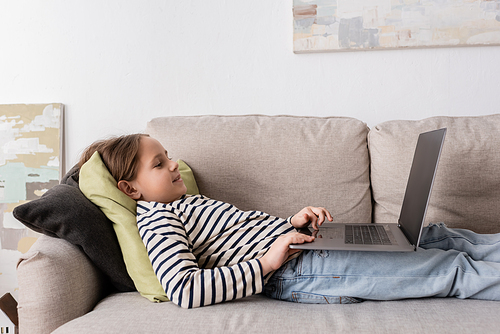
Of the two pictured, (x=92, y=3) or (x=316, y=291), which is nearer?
(x=316, y=291)

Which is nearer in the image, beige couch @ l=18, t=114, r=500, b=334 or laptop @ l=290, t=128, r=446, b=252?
laptop @ l=290, t=128, r=446, b=252

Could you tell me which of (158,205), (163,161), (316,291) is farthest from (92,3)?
(316,291)

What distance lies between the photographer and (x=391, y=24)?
1.63 m

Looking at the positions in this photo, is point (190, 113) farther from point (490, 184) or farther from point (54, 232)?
point (490, 184)

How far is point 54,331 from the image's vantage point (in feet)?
2.88

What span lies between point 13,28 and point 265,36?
1.16 metres

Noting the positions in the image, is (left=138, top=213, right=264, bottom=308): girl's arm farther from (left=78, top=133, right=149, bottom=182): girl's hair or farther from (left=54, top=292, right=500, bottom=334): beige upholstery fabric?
(left=78, top=133, right=149, bottom=182): girl's hair

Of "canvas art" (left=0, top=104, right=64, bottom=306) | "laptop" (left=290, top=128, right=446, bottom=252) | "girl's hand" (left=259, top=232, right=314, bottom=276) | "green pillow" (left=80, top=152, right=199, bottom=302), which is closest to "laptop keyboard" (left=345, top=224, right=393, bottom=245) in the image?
"laptop" (left=290, top=128, right=446, bottom=252)

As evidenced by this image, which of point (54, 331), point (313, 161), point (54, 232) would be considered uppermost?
point (313, 161)

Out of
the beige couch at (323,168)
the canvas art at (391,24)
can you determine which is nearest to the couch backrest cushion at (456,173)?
the beige couch at (323,168)

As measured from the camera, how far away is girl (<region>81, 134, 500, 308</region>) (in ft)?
3.10

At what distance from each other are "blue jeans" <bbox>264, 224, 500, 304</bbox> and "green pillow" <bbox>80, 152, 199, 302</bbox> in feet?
1.02

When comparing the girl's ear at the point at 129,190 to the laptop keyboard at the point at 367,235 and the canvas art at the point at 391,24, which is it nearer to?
the laptop keyboard at the point at 367,235

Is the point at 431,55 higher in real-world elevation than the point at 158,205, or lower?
higher
